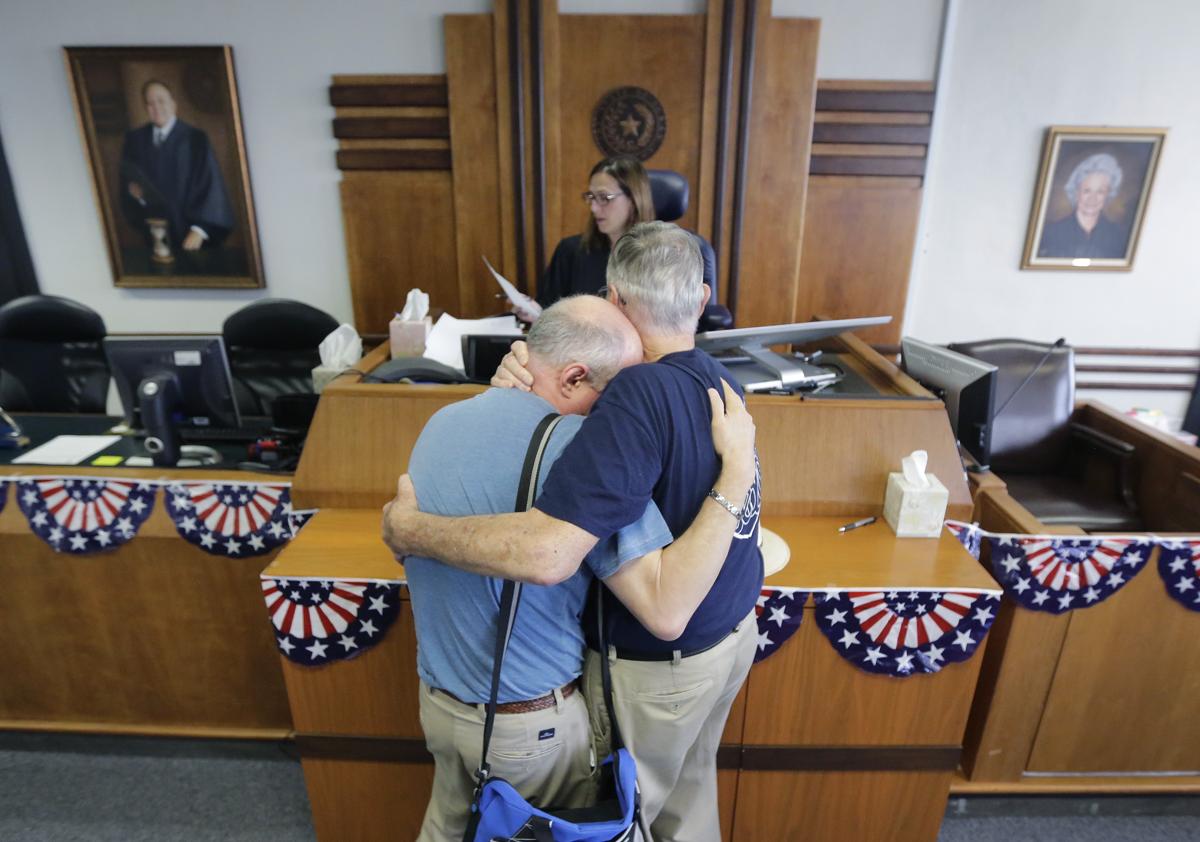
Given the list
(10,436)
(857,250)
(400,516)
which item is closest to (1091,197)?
(857,250)

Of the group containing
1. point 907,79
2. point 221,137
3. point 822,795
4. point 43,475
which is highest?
point 907,79

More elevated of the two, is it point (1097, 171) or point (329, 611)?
point (1097, 171)

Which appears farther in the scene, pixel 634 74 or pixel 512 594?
pixel 634 74

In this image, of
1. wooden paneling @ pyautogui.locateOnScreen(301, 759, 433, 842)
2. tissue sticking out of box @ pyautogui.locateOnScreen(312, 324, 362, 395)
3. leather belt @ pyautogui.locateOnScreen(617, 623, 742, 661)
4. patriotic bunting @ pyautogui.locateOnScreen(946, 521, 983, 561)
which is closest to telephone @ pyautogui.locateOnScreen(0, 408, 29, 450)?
tissue sticking out of box @ pyautogui.locateOnScreen(312, 324, 362, 395)

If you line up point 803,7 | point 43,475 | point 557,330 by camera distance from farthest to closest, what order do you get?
point 803,7 → point 43,475 → point 557,330

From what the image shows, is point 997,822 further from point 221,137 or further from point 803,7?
point 221,137

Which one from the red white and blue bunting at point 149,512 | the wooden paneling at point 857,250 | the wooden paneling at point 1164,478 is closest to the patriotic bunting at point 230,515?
the red white and blue bunting at point 149,512

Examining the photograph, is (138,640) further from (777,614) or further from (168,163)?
(168,163)

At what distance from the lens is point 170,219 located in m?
4.01

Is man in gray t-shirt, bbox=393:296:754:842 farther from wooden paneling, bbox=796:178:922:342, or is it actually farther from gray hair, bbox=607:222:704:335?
wooden paneling, bbox=796:178:922:342

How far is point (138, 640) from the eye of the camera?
2051 mm

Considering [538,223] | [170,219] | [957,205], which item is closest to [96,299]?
[170,219]

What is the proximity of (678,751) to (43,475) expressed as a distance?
6.43ft

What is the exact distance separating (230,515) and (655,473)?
147 cm
